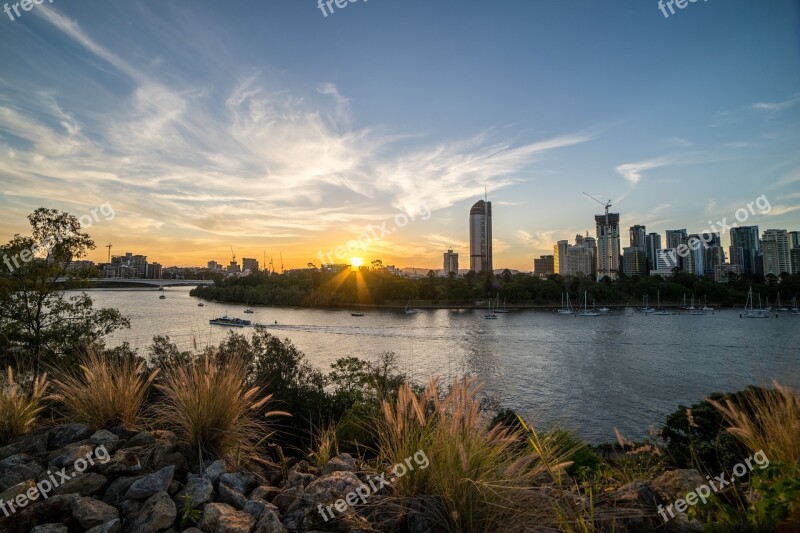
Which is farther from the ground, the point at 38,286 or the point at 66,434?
the point at 38,286

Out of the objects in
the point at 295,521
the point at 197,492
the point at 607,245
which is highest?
the point at 607,245

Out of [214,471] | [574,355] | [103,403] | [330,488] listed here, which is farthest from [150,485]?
[574,355]

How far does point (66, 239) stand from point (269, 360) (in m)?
5.17

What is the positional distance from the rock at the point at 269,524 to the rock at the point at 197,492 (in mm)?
492

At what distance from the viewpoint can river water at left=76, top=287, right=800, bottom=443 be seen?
65.4ft

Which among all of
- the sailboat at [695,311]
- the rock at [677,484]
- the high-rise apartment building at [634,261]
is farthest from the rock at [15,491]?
the high-rise apartment building at [634,261]

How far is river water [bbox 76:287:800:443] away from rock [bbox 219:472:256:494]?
429 centimetres

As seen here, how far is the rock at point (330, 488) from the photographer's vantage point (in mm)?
2870

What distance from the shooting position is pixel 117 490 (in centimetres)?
306

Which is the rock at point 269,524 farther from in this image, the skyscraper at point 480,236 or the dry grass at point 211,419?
the skyscraper at point 480,236

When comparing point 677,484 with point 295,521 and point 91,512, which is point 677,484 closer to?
point 295,521

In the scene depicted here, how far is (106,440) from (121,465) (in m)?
0.56

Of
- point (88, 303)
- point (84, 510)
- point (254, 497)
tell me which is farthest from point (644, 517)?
point (88, 303)

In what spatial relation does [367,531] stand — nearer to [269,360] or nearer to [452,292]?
[269,360]
